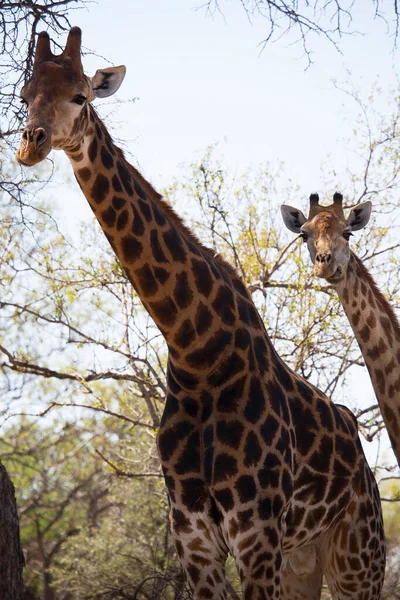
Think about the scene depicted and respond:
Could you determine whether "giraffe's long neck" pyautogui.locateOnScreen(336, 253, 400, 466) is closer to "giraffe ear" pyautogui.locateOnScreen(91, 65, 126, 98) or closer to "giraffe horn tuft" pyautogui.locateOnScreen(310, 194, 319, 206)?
"giraffe horn tuft" pyautogui.locateOnScreen(310, 194, 319, 206)

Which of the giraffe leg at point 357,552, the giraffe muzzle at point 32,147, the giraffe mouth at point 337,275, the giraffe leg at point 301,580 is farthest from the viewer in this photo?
the giraffe mouth at point 337,275

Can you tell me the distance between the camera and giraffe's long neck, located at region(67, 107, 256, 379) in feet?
17.9

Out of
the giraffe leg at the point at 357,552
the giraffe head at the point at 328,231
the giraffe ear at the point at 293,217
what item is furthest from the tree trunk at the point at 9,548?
the giraffe ear at the point at 293,217

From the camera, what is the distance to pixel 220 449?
557 centimetres

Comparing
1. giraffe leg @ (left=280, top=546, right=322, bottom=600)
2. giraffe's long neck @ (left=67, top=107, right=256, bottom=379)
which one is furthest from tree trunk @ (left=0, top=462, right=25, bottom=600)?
giraffe leg @ (left=280, top=546, right=322, bottom=600)

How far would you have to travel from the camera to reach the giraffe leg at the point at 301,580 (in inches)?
292

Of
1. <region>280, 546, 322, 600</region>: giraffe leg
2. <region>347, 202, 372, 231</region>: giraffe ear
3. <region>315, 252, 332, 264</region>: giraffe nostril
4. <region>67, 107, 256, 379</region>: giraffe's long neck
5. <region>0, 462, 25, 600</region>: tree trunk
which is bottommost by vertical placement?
<region>280, 546, 322, 600</region>: giraffe leg

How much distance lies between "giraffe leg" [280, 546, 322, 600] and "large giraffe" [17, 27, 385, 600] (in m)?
1.56

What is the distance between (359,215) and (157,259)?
10.6 feet

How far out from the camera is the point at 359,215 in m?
8.35

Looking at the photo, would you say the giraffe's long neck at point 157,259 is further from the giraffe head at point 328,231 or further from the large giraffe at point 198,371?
the giraffe head at point 328,231

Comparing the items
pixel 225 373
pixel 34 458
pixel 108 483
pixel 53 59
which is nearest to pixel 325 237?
pixel 225 373

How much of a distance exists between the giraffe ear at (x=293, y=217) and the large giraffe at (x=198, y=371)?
2606mm

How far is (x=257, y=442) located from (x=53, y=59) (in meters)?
2.48
